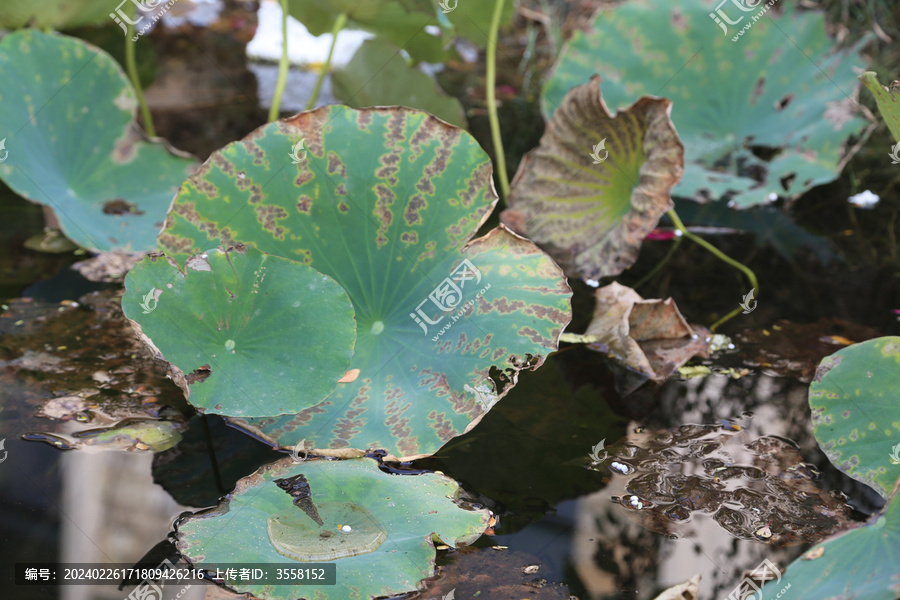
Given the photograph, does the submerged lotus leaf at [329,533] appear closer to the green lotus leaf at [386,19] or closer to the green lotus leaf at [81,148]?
the green lotus leaf at [81,148]

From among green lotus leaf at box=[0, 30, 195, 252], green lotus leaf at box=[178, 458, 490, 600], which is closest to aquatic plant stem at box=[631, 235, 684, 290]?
green lotus leaf at box=[178, 458, 490, 600]

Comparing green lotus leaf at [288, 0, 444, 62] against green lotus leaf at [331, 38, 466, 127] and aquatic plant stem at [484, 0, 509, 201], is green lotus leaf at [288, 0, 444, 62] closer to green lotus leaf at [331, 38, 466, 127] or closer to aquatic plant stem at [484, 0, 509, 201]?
green lotus leaf at [331, 38, 466, 127]

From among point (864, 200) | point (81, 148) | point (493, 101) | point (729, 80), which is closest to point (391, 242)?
point (493, 101)

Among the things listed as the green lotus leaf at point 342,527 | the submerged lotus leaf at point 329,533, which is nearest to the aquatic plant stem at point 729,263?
the green lotus leaf at point 342,527

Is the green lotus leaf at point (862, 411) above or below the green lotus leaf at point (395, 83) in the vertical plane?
below

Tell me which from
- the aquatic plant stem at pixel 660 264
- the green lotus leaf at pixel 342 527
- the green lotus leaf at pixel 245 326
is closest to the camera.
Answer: the green lotus leaf at pixel 342 527

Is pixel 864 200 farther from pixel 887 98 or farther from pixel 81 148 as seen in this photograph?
pixel 81 148
